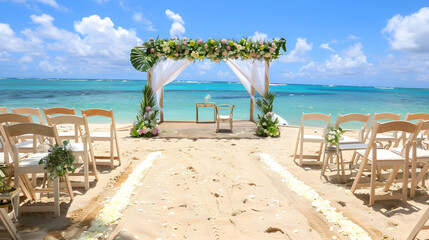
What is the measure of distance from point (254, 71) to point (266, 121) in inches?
59.4

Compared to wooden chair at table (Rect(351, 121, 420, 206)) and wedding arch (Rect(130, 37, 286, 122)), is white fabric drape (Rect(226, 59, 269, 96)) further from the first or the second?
wooden chair at table (Rect(351, 121, 420, 206))

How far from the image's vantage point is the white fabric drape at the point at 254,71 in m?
7.51

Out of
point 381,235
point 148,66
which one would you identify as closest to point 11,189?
point 381,235

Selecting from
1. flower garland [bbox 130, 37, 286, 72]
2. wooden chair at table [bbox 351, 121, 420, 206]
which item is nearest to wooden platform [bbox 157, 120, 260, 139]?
flower garland [bbox 130, 37, 286, 72]

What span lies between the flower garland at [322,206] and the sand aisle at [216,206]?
11 cm

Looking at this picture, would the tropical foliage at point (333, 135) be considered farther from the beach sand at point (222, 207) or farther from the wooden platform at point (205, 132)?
the wooden platform at point (205, 132)

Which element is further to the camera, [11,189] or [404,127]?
[404,127]

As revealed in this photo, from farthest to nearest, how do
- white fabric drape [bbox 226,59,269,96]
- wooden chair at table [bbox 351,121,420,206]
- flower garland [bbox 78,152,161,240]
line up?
white fabric drape [bbox 226,59,269,96]
wooden chair at table [bbox 351,121,420,206]
flower garland [bbox 78,152,161,240]

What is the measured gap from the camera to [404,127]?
2945 millimetres

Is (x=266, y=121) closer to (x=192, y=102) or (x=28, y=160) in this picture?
(x=28, y=160)

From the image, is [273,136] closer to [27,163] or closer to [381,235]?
[381,235]

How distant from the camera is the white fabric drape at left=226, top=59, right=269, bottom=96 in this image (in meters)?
7.51

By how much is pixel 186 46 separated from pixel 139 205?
482cm

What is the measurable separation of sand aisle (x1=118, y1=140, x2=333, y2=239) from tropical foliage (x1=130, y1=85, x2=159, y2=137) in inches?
90.3
